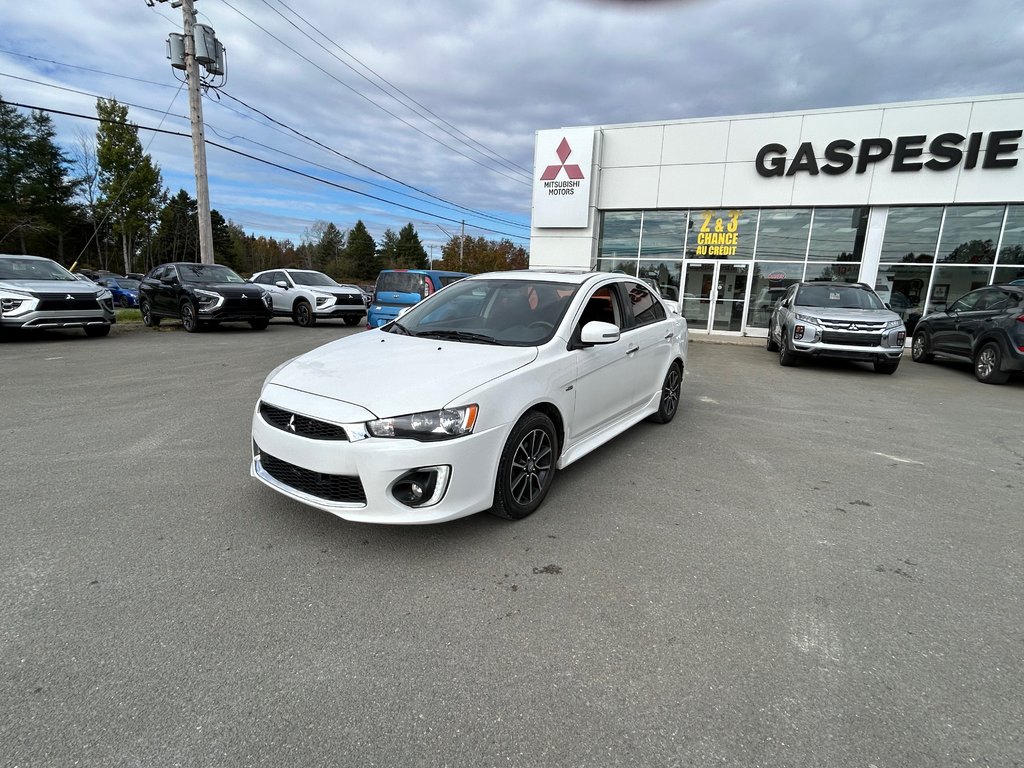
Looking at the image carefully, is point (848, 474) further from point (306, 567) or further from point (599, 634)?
point (306, 567)

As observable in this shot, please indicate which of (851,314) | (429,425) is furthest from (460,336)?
(851,314)

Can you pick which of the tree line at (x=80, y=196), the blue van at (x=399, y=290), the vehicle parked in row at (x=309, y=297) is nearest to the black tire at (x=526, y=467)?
the blue van at (x=399, y=290)

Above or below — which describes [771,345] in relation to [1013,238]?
below

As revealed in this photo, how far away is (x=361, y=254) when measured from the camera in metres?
91.9

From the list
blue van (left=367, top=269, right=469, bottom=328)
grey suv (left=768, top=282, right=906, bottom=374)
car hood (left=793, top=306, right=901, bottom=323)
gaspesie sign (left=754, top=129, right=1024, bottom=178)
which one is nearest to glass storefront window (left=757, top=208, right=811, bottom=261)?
gaspesie sign (left=754, top=129, right=1024, bottom=178)

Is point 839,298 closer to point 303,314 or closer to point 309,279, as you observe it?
point 303,314

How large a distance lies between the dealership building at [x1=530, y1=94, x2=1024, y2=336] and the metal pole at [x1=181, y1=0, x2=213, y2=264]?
10189 millimetres

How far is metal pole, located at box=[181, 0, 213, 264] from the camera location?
1573cm

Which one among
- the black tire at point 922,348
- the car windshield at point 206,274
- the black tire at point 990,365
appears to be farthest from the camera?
the car windshield at point 206,274

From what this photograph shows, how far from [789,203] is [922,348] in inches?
234

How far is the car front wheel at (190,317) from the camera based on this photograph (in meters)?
13.0

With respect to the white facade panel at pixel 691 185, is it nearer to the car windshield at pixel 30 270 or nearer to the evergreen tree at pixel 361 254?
the car windshield at pixel 30 270

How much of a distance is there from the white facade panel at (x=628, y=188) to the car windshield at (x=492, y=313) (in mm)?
13528

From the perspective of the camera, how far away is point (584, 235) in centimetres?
1725
